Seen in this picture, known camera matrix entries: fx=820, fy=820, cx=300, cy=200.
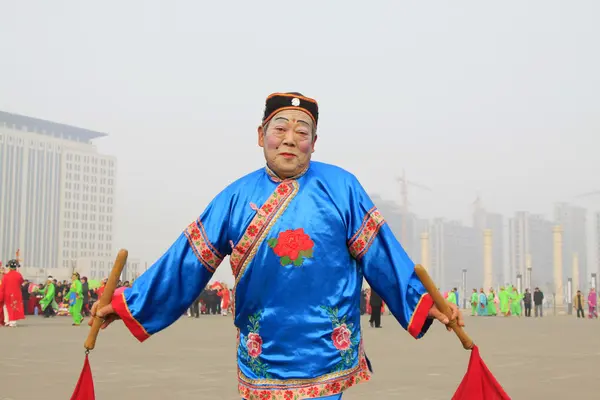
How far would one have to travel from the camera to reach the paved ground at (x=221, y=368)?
26.0ft

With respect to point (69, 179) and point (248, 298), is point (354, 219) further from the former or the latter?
point (69, 179)

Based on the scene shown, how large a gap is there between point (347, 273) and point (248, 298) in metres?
0.50

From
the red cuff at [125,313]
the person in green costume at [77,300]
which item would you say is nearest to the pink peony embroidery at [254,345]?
the red cuff at [125,313]

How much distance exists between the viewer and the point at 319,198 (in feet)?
13.4

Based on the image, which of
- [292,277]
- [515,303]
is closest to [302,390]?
[292,277]

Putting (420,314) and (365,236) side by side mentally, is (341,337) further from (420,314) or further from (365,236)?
(365,236)

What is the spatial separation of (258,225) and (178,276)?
1.79ft

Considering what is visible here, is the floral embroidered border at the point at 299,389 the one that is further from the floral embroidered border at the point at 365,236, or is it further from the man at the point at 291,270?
the floral embroidered border at the point at 365,236

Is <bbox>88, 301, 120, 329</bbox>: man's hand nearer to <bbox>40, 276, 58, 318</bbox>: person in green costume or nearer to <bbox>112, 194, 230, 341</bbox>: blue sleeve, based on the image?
<bbox>112, 194, 230, 341</bbox>: blue sleeve

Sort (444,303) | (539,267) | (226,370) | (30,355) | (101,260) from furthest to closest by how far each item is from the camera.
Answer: (539,267) → (101,260) → (30,355) → (226,370) → (444,303)

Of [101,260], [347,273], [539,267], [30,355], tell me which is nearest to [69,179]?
[101,260]

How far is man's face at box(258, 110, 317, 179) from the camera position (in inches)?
163

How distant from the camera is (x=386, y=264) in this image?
161 inches

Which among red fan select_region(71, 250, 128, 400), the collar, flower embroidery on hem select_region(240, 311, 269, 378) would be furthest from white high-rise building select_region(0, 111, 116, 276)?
flower embroidery on hem select_region(240, 311, 269, 378)
